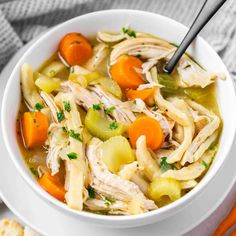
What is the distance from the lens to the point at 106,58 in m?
3.15

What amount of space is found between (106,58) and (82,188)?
0.79 m

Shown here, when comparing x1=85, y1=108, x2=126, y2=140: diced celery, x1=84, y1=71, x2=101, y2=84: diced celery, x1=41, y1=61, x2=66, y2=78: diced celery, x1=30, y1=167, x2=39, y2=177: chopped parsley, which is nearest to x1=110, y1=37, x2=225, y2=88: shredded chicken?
x1=84, y1=71, x2=101, y2=84: diced celery

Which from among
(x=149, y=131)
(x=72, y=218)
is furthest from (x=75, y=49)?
(x=72, y=218)

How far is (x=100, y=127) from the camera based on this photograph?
9.27 ft

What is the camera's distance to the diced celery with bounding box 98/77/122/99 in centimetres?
297

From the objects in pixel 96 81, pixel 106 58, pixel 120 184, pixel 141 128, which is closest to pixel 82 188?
pixel 120 184

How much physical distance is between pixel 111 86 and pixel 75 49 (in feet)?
0.88

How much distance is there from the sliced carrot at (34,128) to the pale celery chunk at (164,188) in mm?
568

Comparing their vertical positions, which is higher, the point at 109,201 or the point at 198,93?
the point at 198,93

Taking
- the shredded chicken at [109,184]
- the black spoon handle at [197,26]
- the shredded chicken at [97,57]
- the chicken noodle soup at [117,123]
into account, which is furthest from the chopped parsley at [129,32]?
the shredded chicken at [109,184]

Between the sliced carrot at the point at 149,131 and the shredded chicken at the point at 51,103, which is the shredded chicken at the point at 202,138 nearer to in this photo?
the sliced carrot at the point at 149,131

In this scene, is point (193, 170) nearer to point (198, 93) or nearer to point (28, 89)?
point (198, 93)

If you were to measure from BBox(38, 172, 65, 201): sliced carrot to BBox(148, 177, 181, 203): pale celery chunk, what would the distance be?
0.39 m

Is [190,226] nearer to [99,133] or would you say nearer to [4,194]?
[99,133]
